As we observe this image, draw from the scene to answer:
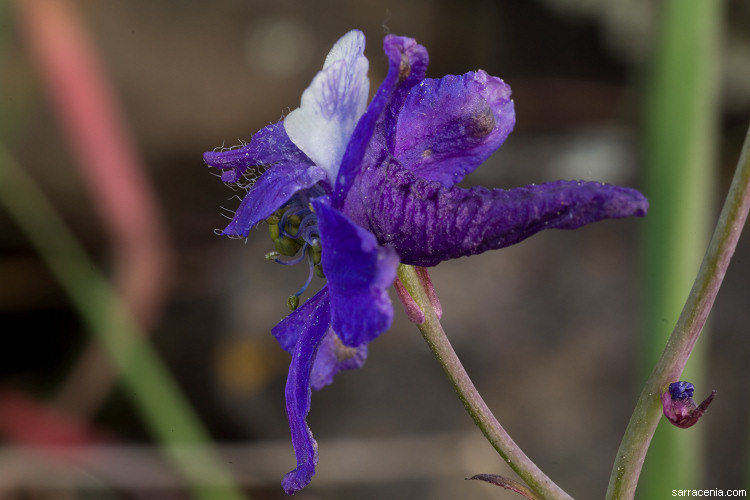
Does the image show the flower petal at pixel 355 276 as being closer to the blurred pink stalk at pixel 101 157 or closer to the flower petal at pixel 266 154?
the flower petal at pixel 266 154

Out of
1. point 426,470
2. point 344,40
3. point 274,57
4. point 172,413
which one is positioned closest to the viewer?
point 344,40

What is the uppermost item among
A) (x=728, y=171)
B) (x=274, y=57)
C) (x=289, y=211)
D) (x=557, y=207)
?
(x=274, y=57)

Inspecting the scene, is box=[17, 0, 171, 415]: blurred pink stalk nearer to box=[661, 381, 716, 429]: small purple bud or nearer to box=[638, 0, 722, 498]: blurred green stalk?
box=[638, 0, 722, 498]: blurred green stalk

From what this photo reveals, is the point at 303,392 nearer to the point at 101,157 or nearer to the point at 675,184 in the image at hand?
the point at 675,184

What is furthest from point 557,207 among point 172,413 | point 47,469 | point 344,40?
point 47,469

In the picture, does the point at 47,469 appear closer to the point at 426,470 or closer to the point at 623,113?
the point at 426,470

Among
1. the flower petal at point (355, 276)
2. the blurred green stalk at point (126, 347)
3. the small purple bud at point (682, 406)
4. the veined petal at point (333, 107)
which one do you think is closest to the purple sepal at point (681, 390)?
the small purple bud at point (682, 406)
